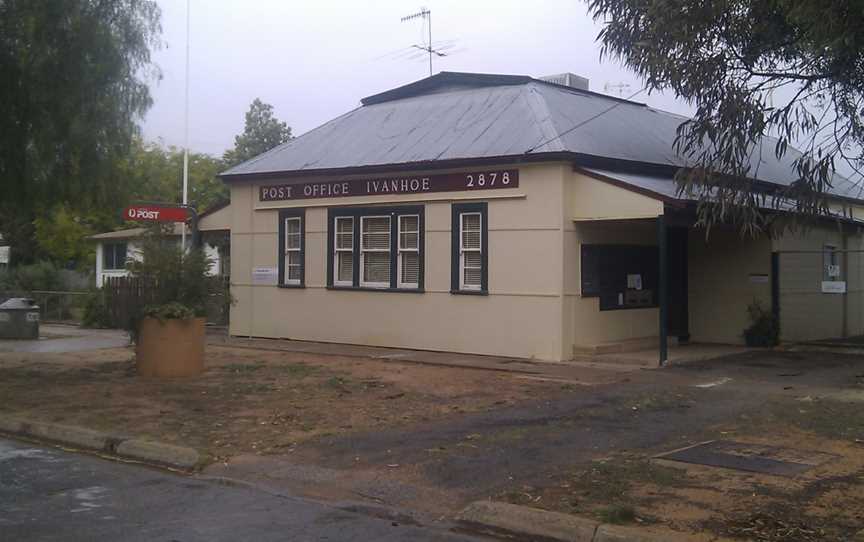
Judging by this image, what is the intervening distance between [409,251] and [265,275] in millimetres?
4509

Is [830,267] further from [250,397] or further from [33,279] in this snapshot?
[33,279]

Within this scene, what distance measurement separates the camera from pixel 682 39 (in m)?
10.7

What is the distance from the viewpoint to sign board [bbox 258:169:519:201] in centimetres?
1873

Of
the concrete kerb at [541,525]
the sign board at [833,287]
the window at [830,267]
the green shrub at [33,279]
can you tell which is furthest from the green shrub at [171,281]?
the green shrub at [33,279]

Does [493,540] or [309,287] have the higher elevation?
[309,287]

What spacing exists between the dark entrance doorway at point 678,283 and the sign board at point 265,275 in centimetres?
952

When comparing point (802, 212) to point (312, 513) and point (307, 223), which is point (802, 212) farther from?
point (307, 223)

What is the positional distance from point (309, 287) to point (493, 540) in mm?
15519

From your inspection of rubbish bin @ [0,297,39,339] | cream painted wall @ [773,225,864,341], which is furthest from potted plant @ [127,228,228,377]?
cream painted wall @ [773,225,864,341]

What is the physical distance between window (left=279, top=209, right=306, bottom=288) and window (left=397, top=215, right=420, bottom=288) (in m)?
3.19

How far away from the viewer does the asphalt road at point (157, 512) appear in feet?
23.0

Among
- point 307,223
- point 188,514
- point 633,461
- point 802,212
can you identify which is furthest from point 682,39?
point 307,223

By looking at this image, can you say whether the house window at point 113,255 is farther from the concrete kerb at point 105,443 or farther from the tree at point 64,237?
the concrete kerb at point 105,443

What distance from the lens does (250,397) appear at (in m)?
13.7
